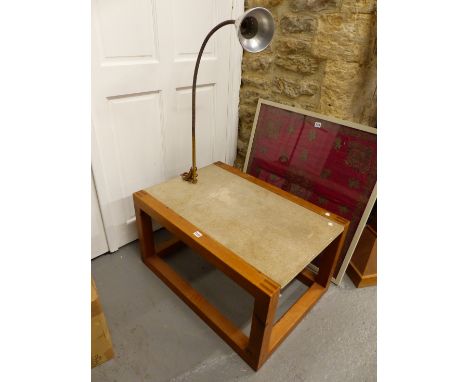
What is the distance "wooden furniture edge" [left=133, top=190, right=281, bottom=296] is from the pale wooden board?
0.08 feet

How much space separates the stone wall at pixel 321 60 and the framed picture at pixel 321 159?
0.11 m

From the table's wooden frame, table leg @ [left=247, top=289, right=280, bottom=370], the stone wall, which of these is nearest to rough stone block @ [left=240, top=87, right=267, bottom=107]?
the stone wall

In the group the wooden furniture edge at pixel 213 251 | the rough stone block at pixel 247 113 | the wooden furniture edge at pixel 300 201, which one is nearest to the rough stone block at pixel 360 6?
the rough stone block at pixel 247 113

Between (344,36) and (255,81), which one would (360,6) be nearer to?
(344,36)

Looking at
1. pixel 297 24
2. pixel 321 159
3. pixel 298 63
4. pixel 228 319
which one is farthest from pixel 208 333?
pixel 297 24

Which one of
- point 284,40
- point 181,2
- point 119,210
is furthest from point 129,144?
point 284,40

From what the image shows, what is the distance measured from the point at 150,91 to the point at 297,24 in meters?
0.85

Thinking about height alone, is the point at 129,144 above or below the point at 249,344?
above

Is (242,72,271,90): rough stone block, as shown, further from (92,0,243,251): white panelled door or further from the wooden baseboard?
the wooden baseboard

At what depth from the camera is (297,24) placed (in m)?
1.52

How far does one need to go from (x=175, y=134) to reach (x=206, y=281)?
87 centimetres

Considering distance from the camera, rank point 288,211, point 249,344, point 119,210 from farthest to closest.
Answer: point 119,210, point 288,211, point 249,344

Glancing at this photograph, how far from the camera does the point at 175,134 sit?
5.64 ft

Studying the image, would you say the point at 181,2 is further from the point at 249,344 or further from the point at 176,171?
the point at 249,344
